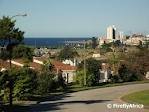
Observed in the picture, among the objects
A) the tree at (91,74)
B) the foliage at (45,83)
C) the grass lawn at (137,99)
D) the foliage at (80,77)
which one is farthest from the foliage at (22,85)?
the tree at (91,74)

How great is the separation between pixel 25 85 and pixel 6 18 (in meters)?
6.62

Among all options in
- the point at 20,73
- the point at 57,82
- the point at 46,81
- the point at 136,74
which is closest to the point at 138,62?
the point at 136,74

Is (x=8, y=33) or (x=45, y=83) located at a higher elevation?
(x=8, y=33)

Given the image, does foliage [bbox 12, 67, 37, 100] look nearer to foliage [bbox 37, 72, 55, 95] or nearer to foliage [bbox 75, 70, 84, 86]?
foliage [bbox 37, 72, 55, 95]

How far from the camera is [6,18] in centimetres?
4359

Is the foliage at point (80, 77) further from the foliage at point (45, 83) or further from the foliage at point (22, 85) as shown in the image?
the foliage at point (22, 85)

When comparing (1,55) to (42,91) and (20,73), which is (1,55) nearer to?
(20,73)

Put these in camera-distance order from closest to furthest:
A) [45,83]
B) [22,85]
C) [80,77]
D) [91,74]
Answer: [22,85], [45,83], [91,74], [80,77]

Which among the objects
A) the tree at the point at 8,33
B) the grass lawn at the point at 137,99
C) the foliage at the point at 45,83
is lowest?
the grass lawn at the point at 137,99

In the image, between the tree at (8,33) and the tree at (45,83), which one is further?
the tree at (45,83)

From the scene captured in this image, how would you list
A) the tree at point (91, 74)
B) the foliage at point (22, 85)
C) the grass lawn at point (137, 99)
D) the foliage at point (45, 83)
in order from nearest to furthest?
the grass lawn at point (137, 99)
the foliage at point (22, 85)
the foliage at point (45, 83)
the tree at point (91, 74)

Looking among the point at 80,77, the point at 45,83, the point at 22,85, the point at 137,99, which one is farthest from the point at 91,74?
the point at 22,85

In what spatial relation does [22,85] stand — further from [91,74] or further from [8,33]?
[91,74]

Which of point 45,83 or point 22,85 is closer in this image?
point 22,85
